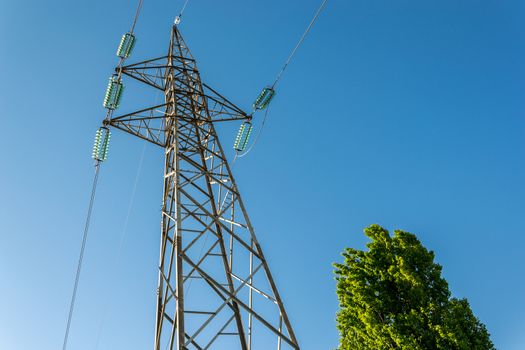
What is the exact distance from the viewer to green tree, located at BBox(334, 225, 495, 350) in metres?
12.1

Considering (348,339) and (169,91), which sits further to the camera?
(348,339)

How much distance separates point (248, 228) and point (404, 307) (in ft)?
24.3

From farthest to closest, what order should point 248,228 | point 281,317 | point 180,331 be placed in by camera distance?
point 248,228 → point 281,317 → point 180,331

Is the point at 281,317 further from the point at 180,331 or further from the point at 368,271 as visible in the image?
the point at 368,271

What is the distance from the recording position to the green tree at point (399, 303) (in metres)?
12.1

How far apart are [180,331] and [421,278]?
32.9 feet

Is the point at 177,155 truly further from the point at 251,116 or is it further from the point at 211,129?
the point at 251,116

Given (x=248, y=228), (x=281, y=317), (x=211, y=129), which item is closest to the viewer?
(x=281, y=317)

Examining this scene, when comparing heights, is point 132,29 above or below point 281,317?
above

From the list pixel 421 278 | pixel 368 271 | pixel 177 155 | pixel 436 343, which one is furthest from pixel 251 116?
pixel 436 343

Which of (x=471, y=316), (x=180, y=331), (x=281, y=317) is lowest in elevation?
(x=180, y=331)

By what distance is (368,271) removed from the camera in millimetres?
14266

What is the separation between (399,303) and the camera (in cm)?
1329

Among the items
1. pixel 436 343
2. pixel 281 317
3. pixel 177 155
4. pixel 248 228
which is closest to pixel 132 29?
pixel 177 155
